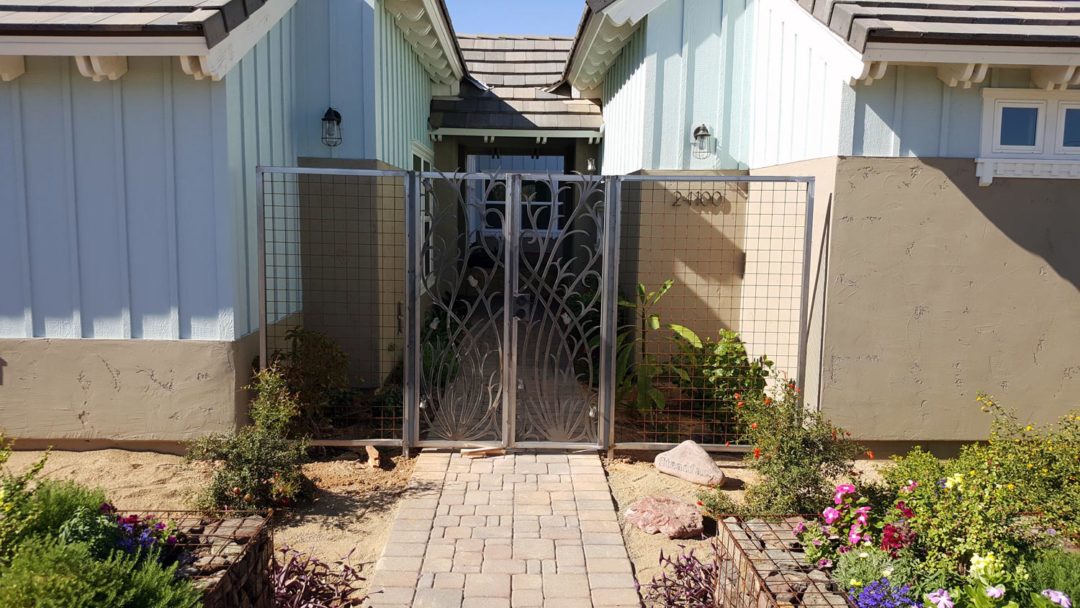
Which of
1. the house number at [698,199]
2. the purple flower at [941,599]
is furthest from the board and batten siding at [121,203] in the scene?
the purple flower at [941,599]

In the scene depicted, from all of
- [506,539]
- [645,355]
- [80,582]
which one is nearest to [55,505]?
[80,582]

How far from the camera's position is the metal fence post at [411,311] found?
6445 mm

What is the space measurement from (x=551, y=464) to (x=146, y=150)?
13.7 ft

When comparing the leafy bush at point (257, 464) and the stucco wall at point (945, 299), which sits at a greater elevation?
the stucco wall at point (945, 299)

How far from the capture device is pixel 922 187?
6344 millimetres

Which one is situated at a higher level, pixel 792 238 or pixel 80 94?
pixel 80 94

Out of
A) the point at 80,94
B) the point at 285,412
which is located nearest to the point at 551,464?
the point at 285,412

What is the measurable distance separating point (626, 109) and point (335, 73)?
3659mm

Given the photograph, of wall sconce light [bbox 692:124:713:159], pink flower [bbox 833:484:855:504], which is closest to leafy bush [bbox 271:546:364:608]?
pink flower [bbox 833:484:855:504]

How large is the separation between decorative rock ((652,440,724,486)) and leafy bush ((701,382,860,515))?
58 cm

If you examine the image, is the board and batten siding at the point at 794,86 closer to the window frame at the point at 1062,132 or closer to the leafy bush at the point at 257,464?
the window frame at the point at 1062,132

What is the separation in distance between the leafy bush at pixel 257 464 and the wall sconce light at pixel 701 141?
196 inches

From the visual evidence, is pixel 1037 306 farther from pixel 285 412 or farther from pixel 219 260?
pixel 219 260

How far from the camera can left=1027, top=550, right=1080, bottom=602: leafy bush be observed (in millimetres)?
3277
